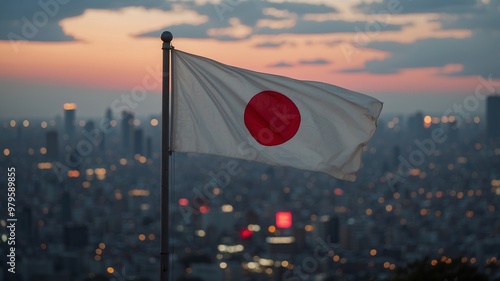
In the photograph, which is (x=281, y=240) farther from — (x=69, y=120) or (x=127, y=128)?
(x=127, y=128)

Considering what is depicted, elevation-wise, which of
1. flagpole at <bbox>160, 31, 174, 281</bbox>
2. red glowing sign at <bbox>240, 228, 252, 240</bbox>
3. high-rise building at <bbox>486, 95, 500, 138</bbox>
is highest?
flagpole at <bbox>160, 31, 174, 281</bbox>

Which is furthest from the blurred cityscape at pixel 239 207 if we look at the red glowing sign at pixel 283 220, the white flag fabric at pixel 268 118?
the white flag fabric at pixel 268 118

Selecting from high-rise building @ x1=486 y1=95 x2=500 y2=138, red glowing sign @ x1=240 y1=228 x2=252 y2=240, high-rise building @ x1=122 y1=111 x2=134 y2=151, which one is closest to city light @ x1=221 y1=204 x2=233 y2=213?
red glowing sign @ x1=240 y1=228 x2=252 y2=240

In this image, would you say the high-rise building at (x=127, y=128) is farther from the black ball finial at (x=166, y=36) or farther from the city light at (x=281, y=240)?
the black ball finial at (x=166, y=36)

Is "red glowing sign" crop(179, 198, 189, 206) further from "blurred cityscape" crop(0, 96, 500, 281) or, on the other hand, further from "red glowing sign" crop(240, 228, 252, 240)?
"red glowing sign" crop(240, 228, 252, 240)

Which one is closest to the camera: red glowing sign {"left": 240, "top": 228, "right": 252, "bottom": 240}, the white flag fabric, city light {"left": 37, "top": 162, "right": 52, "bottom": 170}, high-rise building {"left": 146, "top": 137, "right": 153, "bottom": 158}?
the white flag fabric

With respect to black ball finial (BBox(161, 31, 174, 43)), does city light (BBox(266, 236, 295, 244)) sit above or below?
below

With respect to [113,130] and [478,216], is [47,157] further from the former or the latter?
[478,216]
